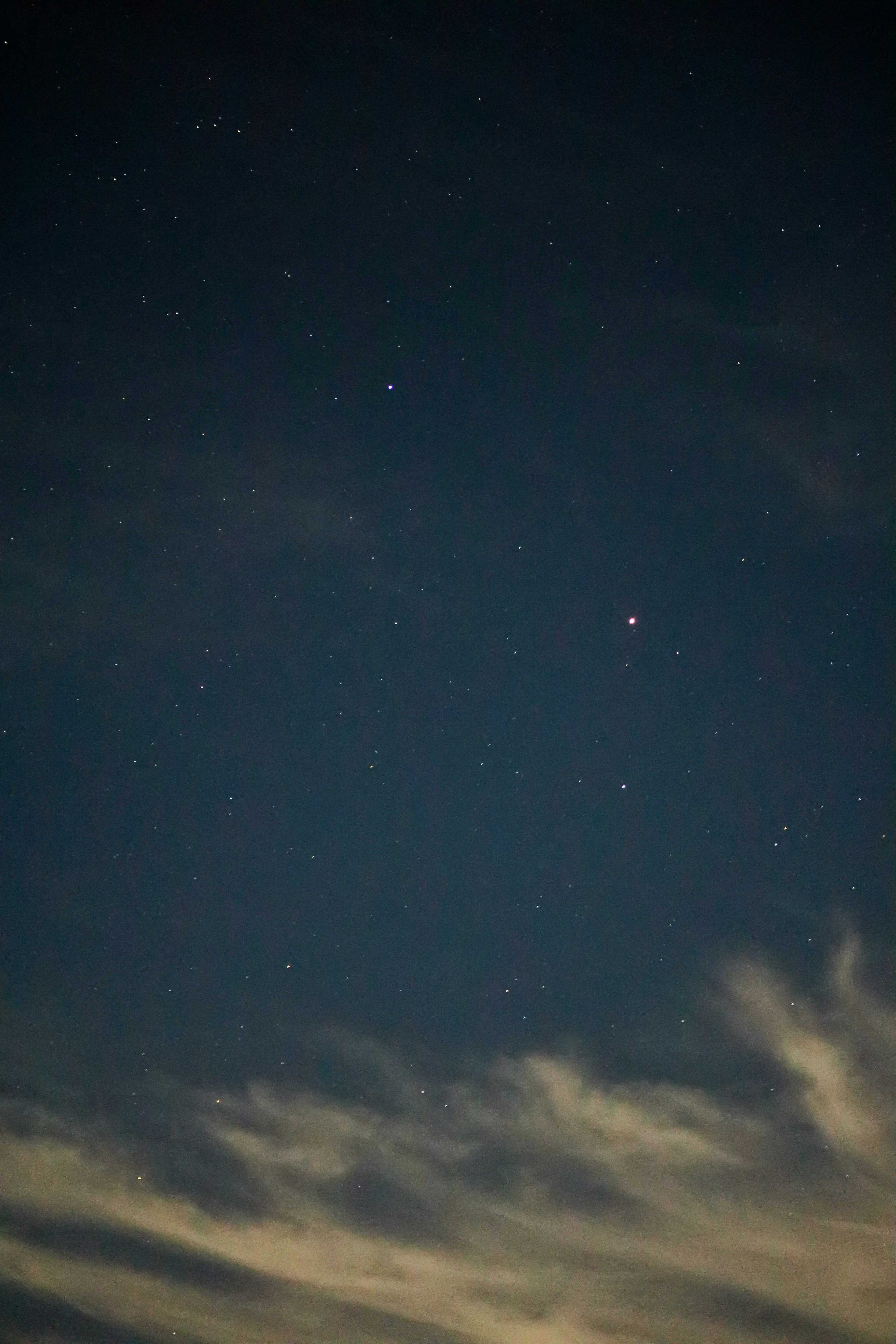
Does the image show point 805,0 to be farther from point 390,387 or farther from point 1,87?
point 1,87

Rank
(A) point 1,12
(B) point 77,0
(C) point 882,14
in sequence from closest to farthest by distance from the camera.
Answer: (C) point 882,14, (A) point 1,12, (B) point 77,0

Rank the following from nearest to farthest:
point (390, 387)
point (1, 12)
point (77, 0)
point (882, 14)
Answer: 1. point (882, 14)
2. point (1, 12)
3. point (77, 0)
4. point (390, 387)

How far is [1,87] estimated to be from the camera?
21.2ft

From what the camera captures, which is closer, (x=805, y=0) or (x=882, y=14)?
(x=882, y=14)

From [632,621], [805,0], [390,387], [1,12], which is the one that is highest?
[805,0]

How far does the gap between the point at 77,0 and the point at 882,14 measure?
5.47 meters

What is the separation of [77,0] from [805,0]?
5080mm

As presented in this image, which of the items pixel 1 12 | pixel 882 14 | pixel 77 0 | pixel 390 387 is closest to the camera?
pixel 882 14

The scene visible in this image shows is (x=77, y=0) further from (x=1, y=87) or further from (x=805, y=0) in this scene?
(x=805, y=0)

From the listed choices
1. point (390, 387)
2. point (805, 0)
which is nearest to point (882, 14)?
point (805, 0)

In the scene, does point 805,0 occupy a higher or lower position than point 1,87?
higher

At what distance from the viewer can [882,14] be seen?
6105mm

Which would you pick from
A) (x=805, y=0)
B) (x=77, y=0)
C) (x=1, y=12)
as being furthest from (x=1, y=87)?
(x=805, y=0)

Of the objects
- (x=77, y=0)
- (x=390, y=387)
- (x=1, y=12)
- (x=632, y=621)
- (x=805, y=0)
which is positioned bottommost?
(x=632, y=621)
